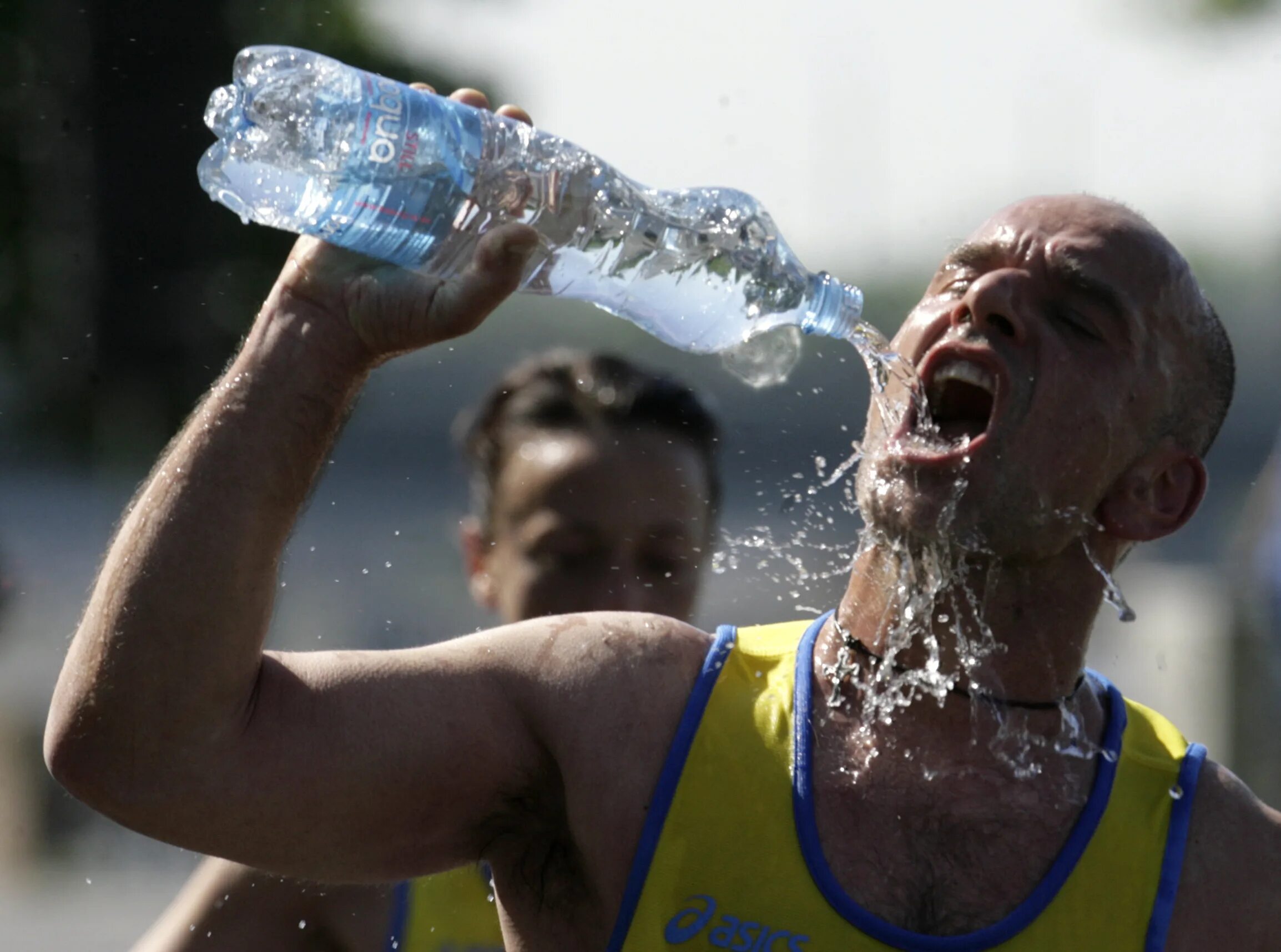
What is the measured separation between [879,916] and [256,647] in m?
0.93

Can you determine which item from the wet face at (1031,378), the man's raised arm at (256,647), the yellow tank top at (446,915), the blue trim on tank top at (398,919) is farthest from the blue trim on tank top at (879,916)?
the blue trim on tank top at (398,919)

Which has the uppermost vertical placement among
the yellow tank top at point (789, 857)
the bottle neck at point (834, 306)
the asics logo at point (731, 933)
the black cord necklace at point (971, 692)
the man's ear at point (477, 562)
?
the bottle neck at point (834, 306)

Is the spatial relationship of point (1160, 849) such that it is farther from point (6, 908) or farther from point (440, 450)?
point (440, 450)

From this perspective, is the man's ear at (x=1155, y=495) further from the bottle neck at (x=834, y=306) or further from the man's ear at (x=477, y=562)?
the man's ear at (x=477, y=562)

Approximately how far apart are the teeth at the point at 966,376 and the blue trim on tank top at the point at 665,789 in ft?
1.83

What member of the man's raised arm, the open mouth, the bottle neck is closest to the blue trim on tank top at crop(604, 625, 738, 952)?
Result: the man's raised arm

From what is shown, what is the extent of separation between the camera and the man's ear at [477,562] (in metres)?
3.32

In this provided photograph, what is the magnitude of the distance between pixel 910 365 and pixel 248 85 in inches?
45.0

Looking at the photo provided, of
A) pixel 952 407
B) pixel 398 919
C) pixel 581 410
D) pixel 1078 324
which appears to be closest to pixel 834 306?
pixel 952 407

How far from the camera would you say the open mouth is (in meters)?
2.63

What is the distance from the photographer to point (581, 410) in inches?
131

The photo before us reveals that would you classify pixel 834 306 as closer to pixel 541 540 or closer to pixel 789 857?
pixel 541 540

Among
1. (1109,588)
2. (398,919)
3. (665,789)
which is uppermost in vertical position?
(1109,588)

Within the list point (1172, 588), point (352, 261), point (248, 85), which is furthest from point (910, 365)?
point (1172, 588)
